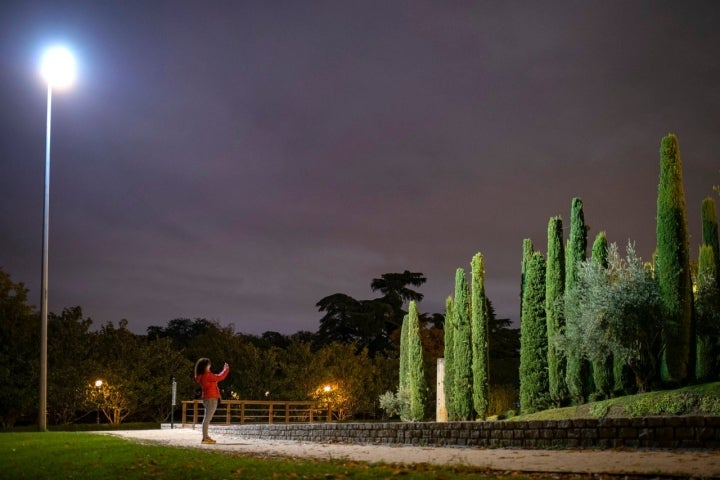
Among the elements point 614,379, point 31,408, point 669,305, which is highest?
point 669,305

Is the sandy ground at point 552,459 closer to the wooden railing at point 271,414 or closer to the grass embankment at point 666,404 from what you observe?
the grass embankment at point 666,404

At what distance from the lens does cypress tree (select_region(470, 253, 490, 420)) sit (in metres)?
27.6

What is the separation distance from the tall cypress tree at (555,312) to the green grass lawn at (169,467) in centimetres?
1366

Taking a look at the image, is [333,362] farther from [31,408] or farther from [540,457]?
[540,457]

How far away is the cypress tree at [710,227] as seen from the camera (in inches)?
990

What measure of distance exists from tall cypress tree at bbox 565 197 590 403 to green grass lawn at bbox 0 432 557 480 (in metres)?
13.0

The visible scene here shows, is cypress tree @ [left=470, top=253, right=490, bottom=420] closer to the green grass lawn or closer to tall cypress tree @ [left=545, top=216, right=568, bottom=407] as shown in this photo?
tall cypress tree @ [left=545, top=216, right=568, bottom=407]

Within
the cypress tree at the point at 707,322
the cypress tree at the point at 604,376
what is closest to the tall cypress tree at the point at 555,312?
the cypress tree at the point at 604,376

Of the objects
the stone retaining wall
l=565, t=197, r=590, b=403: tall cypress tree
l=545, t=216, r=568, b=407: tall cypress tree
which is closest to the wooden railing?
l=545, t=216, r=568, b=407: tall cypress tree

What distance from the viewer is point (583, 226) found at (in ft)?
80.2

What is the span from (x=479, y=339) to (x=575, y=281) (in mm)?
5366

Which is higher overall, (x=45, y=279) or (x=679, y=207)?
(x=679, y=207)

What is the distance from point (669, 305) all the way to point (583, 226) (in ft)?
14.1

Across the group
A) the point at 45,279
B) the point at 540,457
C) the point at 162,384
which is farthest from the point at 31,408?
the point at 540,457
